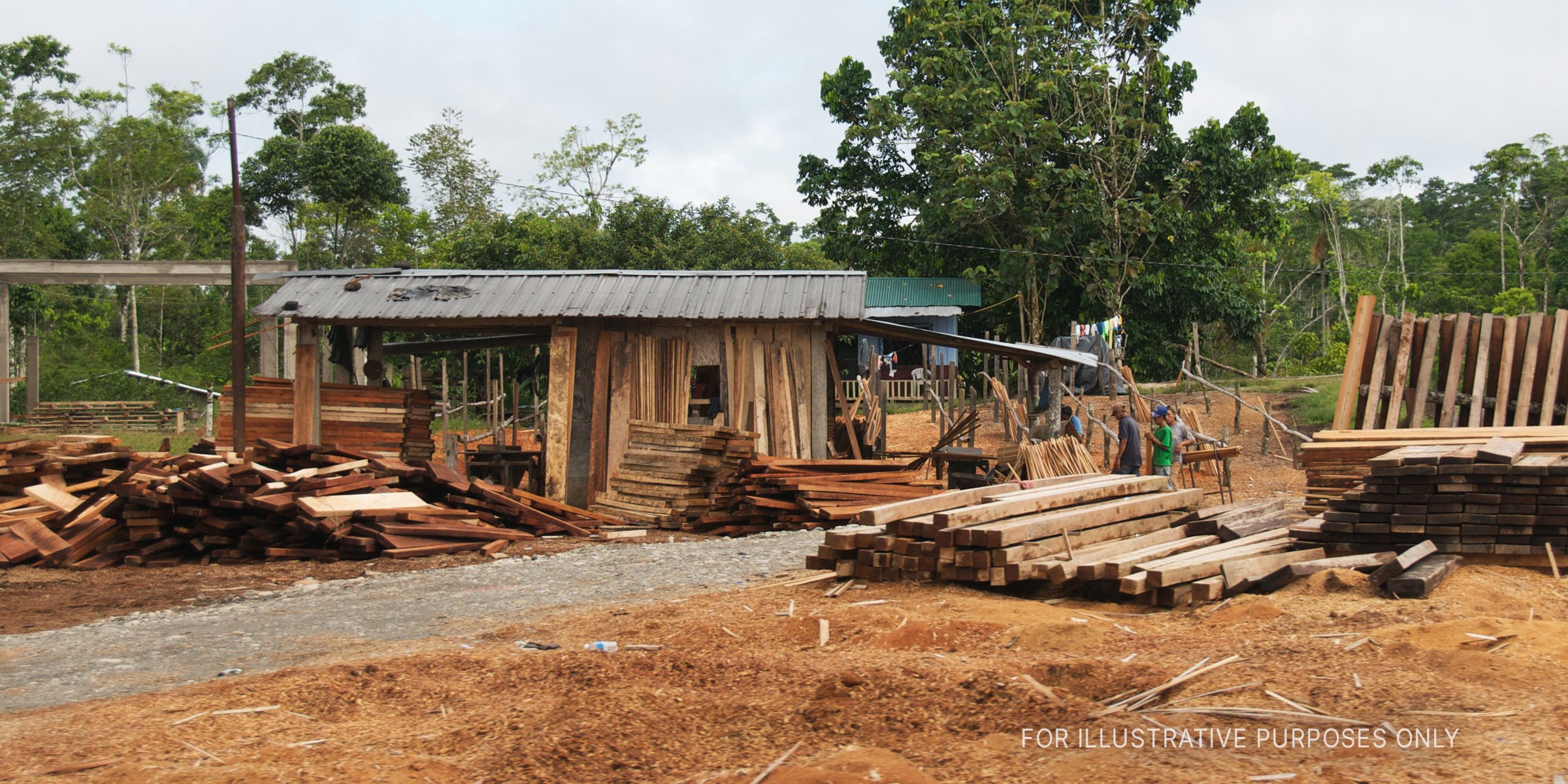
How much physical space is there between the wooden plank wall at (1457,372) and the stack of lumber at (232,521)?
9978 millimetres

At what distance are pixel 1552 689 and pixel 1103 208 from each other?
2533cm

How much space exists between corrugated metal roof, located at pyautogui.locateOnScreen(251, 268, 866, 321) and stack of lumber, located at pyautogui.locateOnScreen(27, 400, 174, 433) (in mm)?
18155

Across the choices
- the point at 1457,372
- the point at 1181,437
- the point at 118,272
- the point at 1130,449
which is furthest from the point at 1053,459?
the point at 118,272

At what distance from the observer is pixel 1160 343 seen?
102ft

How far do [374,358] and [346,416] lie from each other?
5.63 feet

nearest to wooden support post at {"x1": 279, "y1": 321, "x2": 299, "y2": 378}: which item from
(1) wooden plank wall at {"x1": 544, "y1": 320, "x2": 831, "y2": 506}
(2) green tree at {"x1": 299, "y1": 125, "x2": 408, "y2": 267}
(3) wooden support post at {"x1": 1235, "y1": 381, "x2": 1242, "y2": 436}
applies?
(1) wooden plank wall at {"x1": 544, "y1": 320, "x2": 831, "y2": 506}

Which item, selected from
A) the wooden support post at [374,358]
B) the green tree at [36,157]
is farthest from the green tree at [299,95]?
the wooden support post at [374,358]

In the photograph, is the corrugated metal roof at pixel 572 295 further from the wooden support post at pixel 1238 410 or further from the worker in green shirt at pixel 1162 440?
the wooden support post at pixel 1238 410

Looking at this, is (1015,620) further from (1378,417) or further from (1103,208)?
(1103,208)

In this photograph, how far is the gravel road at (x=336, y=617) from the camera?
6426mm

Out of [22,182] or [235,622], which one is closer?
[235,622]

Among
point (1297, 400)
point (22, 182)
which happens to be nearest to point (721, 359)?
point (1297, 400)

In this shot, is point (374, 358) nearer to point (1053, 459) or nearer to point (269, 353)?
point (269, 353)

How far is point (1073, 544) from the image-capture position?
8.20 metres
